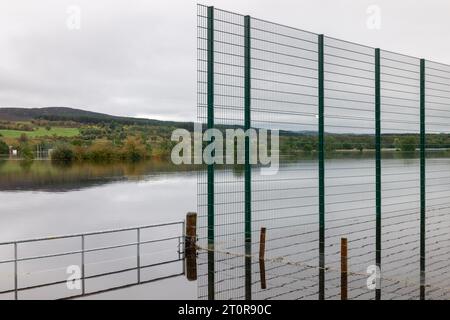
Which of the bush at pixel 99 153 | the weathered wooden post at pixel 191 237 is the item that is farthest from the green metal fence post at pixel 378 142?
the bush at pixel 99 153

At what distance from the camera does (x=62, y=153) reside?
78062mm

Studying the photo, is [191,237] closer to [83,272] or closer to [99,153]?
[83,272]

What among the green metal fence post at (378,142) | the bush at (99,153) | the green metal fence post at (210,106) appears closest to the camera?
the green metal fence post at (210,106)

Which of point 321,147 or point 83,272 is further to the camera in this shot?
point 321,147

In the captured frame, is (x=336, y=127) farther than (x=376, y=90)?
No

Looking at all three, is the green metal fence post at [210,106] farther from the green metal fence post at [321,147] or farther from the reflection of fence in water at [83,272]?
the green metal fence post at [321,147]

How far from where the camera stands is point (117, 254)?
13.6 m

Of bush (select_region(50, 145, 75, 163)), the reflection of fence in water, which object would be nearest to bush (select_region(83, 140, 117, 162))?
bush (select_region(50, 145, 75, 163))

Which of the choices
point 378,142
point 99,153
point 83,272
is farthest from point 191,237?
point 99,153

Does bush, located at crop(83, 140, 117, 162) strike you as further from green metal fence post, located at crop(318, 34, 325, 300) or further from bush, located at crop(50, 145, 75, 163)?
green metal fence post, located at crop(318, 34, 325, 300)

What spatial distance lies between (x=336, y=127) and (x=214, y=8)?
4.34m

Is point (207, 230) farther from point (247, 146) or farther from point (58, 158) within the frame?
point (58, 158)

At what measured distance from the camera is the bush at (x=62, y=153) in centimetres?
7657

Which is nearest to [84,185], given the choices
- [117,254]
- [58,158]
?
[58,158]
